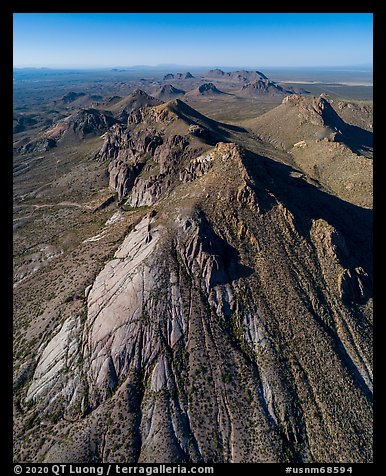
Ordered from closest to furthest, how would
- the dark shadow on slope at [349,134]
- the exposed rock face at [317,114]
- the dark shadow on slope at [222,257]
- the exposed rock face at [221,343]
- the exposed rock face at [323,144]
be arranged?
the exposed rock face at [221,343]
the dark shadow on slope at [222,257]
the exposed rock face at [323,144]
the dark shadow on slope at [349,134]
the exposed rock face at [317,114]

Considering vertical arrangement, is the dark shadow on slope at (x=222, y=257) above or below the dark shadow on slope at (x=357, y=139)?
below

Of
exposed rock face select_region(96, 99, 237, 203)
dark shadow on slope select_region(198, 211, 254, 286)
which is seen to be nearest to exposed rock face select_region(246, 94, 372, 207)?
exposed rock face select_region(96, 99, 237, 203)

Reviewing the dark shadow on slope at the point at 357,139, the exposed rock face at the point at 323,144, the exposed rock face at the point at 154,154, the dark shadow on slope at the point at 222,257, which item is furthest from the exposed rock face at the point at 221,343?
the dark shadow on slope at the point at 357,139

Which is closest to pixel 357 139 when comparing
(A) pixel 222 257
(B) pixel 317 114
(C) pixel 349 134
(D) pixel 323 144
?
(C) pixel 349 134

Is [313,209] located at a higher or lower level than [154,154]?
lower

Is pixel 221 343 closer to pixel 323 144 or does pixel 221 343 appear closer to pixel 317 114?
pixel 323 144

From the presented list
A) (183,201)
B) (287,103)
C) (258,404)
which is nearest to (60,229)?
(183,201)

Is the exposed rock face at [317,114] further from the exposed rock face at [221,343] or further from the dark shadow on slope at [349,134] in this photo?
the exposed rock face at [221,343]

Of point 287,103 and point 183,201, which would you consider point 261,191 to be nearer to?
point 183,201

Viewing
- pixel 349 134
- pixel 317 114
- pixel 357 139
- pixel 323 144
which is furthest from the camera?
pixel 349 134
